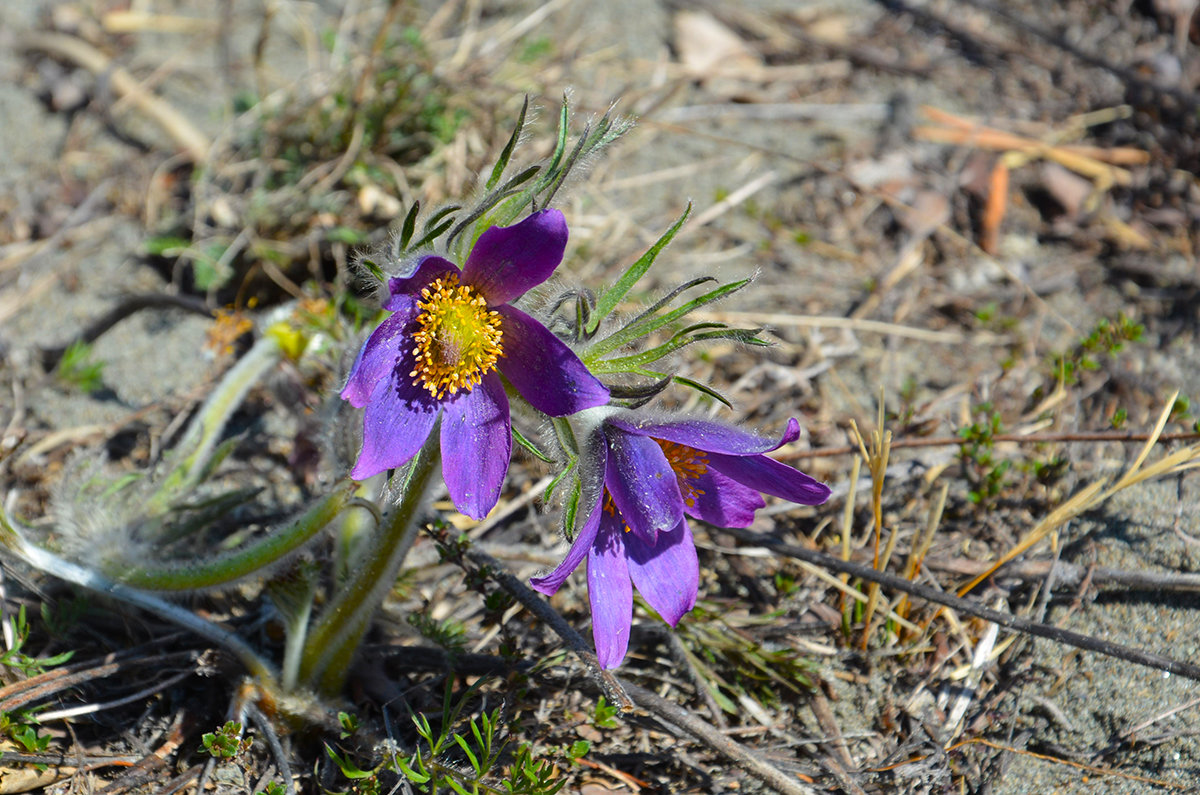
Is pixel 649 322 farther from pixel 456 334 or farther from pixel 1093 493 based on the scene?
pixel 1093 493

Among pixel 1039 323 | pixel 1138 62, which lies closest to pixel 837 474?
pixel 1039 323

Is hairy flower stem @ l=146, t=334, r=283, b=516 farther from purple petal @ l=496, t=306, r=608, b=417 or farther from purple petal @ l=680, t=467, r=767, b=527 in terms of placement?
purple petal @ l=680, t=467, r=767, b=527

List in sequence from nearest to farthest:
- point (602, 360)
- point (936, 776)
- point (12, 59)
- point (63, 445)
Answer: point (602, 360)
point (936, 776)
point (63, 445)
point (12, 59)

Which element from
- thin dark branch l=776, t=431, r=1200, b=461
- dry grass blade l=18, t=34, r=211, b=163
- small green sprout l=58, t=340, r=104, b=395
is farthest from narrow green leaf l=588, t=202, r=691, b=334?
A: dry grass blade l=18, t=34, r=211, b=163

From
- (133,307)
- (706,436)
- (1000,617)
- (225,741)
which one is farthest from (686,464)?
(133,307)

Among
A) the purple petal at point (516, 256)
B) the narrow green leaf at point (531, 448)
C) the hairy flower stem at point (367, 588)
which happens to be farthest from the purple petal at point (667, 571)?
the purple petal at point (516, 256)

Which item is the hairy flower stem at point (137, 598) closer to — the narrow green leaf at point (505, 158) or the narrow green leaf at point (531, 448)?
the narrow green leaf at point (531, 448)

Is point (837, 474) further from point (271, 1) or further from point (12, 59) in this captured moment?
point (12, 59)
